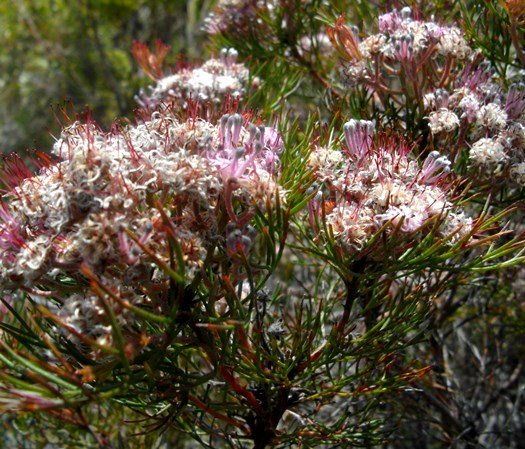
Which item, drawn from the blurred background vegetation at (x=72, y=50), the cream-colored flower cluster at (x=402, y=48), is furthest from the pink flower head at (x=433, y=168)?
the blurred background vegetation at (x=72, y=50)

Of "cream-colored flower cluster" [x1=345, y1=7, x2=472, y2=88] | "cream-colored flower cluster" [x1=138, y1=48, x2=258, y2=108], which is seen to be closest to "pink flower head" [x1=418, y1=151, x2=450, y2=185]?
"cream-colored flower cluster" [x1=345, y1=7, x2=472, y2=88]

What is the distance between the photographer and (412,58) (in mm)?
1018

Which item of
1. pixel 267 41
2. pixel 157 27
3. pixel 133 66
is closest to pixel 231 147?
pixel 267 41

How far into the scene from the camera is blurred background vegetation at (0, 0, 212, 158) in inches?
165

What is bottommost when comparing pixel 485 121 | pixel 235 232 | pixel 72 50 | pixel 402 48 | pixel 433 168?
pixel 235 232

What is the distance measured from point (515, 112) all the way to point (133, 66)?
3753 millimetres

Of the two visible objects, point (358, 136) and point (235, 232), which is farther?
point (358, 136)

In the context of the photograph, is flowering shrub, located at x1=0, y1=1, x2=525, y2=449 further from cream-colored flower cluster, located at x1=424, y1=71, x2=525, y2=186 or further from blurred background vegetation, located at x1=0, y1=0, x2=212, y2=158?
blurred background vegetation, located at x1=0, y1=0, x2=212, y2=158

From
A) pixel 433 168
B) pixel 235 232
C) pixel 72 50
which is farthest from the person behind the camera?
pixel 72 50

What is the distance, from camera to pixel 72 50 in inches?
176

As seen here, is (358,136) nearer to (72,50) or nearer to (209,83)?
(209,83)

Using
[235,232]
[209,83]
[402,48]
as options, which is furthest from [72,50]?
[235,232]

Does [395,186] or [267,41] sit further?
[267,41]

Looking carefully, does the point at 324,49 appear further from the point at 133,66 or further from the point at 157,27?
the point at 157,27
